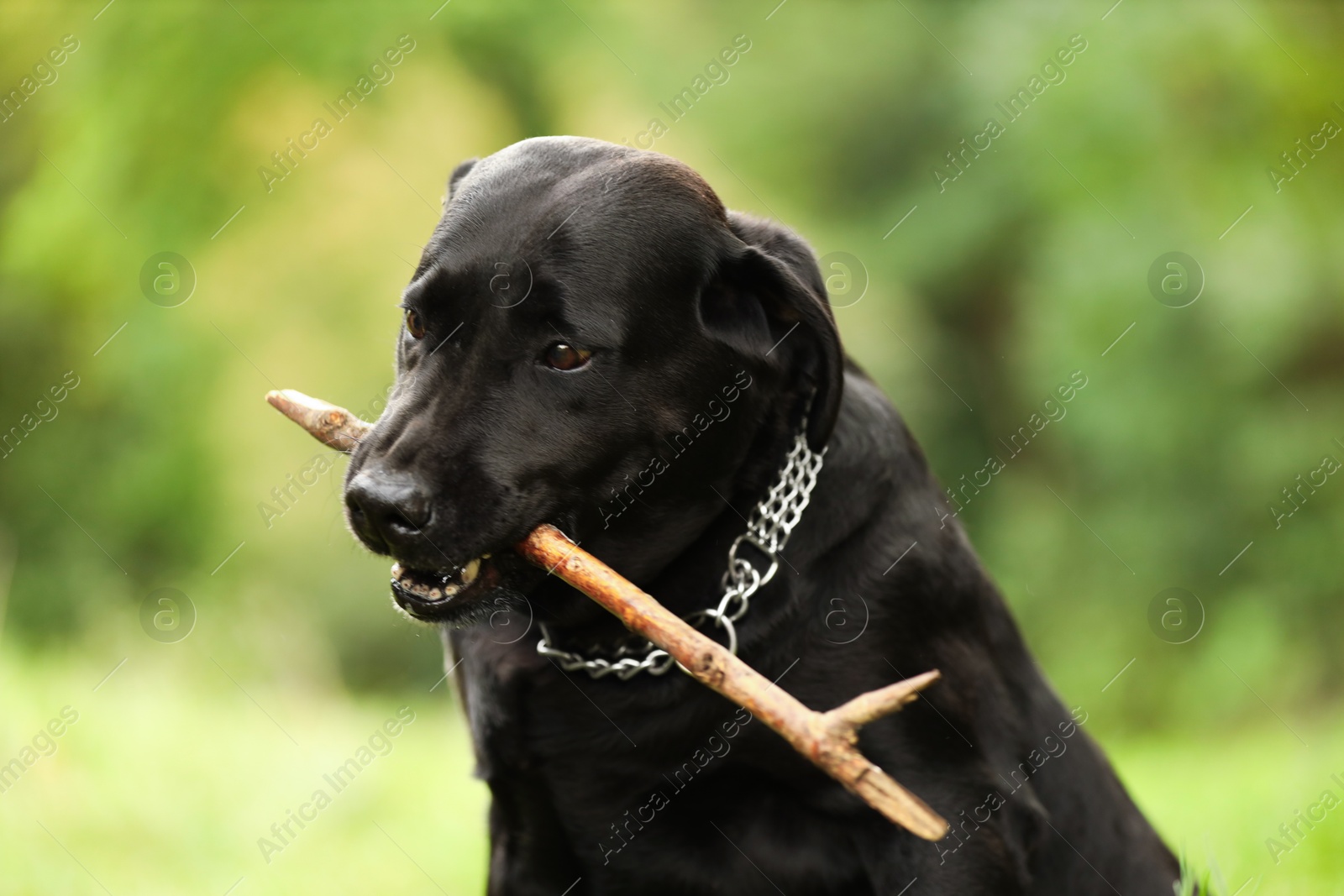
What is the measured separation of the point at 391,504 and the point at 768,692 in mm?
767

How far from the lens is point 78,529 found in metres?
8.40

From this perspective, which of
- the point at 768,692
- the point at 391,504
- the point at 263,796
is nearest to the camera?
the point at 768,692

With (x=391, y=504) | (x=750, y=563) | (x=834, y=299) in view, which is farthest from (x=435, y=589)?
(x=834, y=299)

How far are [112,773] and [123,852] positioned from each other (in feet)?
1.78

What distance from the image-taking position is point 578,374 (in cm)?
246

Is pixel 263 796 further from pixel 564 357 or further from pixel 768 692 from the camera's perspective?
pixel 768 692

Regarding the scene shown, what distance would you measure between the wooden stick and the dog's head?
0.16 m

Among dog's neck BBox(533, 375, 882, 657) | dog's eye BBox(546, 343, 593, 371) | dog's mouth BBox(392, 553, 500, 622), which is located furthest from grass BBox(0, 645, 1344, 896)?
dog's eye BBox(546, 343, 593, 371)

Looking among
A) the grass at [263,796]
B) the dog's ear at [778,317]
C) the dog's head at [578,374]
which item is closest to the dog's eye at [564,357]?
the dog's head at [578,374]

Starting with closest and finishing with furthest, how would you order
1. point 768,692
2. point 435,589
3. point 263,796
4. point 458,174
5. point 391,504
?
1. point 768,692
2. point 391,504
3. point 435,589
4. point 458,174
5. point 263,796

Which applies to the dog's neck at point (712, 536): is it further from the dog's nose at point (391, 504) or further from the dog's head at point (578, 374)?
the dog's nose at point (391, 504)

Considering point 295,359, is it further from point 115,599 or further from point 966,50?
point 966,50

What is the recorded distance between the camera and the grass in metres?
3.88

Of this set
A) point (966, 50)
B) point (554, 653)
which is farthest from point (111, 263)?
point (554, 653)
